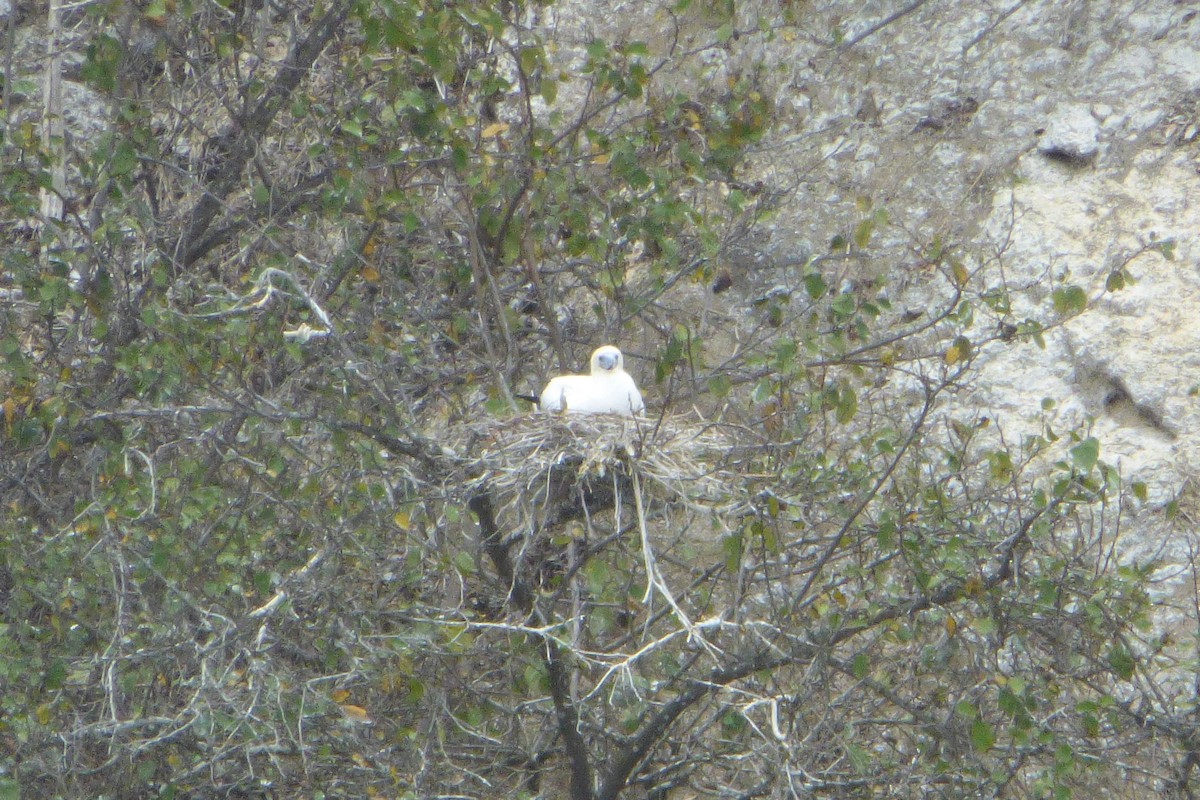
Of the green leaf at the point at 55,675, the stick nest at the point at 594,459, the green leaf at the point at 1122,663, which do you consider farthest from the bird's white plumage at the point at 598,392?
the green leaf at the point at 55,675

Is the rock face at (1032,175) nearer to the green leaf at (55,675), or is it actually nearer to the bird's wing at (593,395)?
the bird's wing at (593,395)

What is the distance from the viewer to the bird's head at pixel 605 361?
5973 mm

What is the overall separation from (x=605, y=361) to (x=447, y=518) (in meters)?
1.51

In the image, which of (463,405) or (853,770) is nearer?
(853,770)

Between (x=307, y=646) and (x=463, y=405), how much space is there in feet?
3.81

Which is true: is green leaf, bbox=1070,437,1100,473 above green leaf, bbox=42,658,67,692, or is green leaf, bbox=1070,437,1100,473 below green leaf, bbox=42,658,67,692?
above

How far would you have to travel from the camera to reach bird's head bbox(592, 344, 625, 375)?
19.6ft

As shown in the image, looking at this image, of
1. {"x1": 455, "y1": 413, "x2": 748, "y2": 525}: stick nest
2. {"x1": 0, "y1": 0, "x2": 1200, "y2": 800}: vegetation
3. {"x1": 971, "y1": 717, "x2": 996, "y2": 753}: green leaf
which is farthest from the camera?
{"x1": 0, "y1": 0, "x2": 1200, "y2": 800}: vegetation

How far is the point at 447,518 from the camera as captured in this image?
Result: 4672mm

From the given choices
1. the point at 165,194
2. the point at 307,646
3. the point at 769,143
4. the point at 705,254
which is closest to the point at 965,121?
the point at 769,143

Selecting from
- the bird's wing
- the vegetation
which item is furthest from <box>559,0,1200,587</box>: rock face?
the bird's wing

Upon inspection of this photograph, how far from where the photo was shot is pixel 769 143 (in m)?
9.59

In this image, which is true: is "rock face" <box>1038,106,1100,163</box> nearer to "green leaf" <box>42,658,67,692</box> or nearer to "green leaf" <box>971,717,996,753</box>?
"green leaf" <box>971,717,996,753</box>

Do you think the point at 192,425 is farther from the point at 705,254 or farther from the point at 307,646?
the point at 705,254
